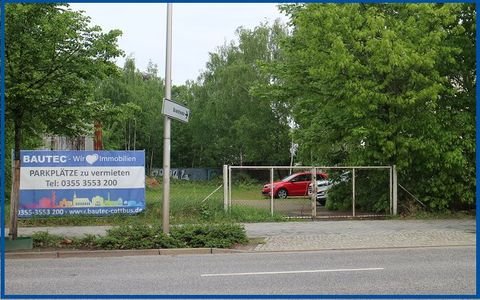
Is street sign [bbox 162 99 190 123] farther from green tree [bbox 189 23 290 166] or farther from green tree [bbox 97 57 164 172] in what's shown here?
green tree [bbox 97 57 164 172]

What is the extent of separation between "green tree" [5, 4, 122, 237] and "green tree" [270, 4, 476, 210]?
26.3 feet

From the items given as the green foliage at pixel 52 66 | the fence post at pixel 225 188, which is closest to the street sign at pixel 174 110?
the green foliage at pixel 52 66

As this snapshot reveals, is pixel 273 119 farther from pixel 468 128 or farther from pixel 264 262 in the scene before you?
pixel 264 262

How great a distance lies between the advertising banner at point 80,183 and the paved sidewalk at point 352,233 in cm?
149

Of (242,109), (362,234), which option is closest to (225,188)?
(362,234)

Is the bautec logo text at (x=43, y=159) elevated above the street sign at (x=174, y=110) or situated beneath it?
situated beneath

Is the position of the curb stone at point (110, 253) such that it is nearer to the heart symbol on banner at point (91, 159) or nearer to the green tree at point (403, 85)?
the heart symbol on banner at point (91, 159)

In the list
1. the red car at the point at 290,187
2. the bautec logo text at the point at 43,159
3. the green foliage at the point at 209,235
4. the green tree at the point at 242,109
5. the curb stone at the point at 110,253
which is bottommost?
the curb stone at the point at 110,253

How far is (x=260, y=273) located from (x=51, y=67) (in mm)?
6531

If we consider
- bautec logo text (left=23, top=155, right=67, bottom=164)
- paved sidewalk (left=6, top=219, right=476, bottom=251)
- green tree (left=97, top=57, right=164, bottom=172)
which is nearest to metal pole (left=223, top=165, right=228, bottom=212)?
paved sidewalk (left=6, top=219, right=476, bottom=251)

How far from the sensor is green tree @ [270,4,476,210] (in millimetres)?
17859

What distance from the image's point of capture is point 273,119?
5228 centimetres

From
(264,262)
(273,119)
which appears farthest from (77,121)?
(273,119)

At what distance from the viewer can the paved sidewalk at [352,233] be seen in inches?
522
